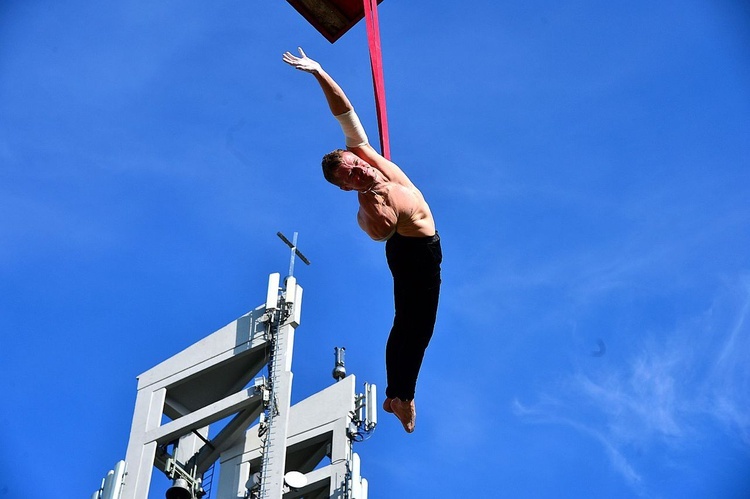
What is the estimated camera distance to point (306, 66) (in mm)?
6793

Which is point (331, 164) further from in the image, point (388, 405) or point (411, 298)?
point (388, 405)

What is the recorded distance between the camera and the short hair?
6625 millimetres

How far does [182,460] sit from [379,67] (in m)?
13.1

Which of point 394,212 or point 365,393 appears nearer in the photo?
point 394,212

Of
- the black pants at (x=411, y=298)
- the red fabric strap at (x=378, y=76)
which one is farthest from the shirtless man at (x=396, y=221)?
the red fabric strap at (x=378, y=76)

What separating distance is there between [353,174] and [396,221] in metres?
0.52

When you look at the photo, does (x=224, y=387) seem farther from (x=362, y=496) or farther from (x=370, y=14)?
(x=370, y=14)

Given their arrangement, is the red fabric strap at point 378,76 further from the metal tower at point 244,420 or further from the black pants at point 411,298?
the metal tower at point 244,420

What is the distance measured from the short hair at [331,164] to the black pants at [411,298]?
2.45 ft

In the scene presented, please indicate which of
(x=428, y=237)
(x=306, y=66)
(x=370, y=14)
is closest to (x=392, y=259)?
(x=428, y=237)

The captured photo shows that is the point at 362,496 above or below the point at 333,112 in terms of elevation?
above

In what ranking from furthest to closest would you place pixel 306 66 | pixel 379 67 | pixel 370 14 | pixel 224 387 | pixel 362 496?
1. pixel 224 387
2. pixel 362 496
3. pixel 370 14
4. pixel 379 67
5. pixel 306 66

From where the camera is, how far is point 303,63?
6812 mm

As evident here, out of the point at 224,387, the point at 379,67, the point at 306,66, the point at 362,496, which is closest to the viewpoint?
the point at 306,66
